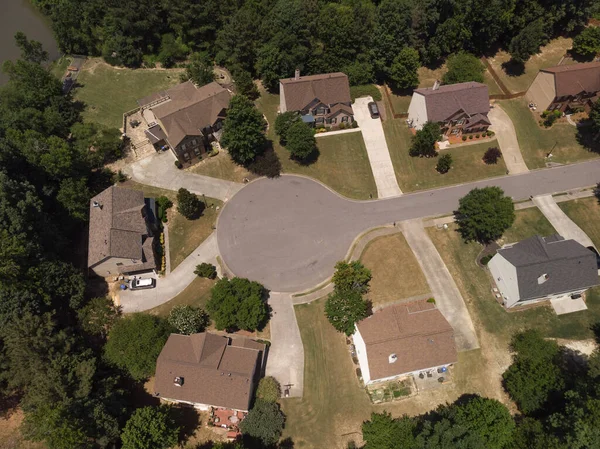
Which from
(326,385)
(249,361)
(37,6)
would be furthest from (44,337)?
(37,6)

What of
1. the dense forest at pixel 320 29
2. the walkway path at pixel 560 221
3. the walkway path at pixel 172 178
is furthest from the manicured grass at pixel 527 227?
the walkway path at pixel 172 178

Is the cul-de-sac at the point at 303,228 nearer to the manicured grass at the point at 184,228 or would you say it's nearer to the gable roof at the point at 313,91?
the manicured grass at the point at 184,228

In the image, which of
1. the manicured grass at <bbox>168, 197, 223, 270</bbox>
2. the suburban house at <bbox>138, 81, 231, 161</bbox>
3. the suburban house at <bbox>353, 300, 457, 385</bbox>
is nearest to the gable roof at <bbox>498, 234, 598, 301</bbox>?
the suburban house at <bbox>353, 300, 457, 385</bbox>

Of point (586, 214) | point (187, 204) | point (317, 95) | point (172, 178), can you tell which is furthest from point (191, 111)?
point (586, 214)

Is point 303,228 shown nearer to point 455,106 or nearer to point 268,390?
point 268,390

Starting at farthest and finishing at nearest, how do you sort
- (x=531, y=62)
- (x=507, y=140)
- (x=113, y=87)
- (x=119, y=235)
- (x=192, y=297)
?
(x=113, y=87)
(x=531, y=62)
(x=507, y=140)
(x=192, y=297)
(x=119, y=235)

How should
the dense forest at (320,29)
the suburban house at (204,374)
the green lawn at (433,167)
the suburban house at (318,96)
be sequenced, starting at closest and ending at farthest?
1. the suburban house at (204,374)
2. the green lawn at (433,167)
3. the suburban house at (318,96)
4. the dense forest at (320,29)

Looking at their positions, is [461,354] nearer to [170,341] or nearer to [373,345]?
[373,345]
